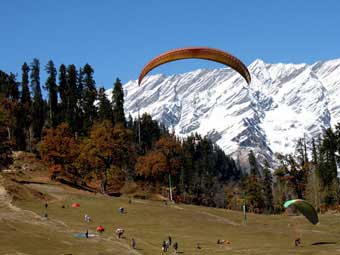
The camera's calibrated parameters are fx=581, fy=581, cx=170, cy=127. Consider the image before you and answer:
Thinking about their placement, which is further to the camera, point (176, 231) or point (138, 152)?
point (138, 152)

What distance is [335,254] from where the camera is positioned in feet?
161

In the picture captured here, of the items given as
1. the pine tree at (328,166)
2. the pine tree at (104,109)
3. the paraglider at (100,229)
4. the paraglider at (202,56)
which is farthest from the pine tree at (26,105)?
the paraglider at (202,56)

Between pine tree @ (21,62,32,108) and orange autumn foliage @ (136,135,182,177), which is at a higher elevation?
pine tree @ (21,62,32,108)

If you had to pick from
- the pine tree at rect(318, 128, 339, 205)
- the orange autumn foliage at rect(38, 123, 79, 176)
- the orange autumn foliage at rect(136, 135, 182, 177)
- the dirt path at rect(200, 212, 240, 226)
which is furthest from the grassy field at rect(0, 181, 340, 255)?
the pine tree at rect(318, 128, 339, 205)

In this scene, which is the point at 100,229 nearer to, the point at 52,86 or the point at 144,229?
the point at 144,229

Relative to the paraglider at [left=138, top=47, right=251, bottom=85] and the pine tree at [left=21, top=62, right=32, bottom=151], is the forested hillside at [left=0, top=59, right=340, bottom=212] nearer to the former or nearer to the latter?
the pine tree at [left=21, top=62, right=32, bottom=151]

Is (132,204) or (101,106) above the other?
(101,106)

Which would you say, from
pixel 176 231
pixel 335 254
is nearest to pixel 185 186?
pixel 176 231

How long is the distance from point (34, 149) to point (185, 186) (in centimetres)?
3653

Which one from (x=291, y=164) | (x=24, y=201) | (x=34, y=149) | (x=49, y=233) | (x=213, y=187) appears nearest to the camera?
(x=49, y=233)

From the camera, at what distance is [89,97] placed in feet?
461

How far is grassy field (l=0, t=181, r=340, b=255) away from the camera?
53688mm

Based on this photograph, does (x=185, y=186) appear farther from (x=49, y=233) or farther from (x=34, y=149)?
(x=49, y=233)

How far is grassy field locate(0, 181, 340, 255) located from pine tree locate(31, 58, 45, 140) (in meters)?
50.7
